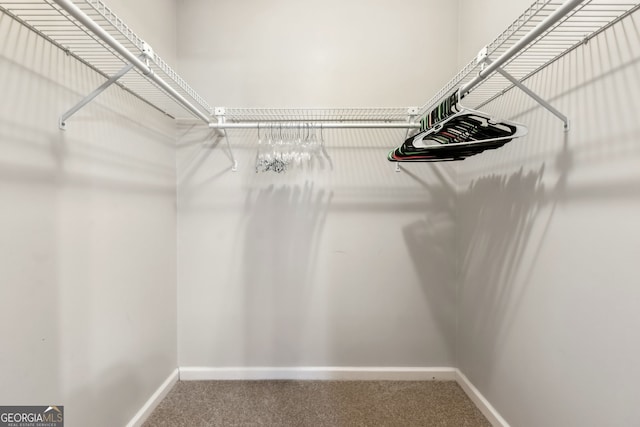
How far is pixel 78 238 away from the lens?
1044 mm

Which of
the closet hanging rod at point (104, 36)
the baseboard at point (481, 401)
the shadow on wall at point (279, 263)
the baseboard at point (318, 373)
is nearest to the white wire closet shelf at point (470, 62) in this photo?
the closet hanging rod at point (104, 36)

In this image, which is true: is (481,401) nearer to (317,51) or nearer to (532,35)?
(532,35)

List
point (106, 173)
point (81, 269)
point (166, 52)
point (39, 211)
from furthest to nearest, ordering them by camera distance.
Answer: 1. point (166, 52)
2. point (106, 173)
3. point (81, 269)
4. point (39, 211)

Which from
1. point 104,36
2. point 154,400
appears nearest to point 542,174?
point 104,36

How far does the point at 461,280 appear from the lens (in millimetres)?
1718

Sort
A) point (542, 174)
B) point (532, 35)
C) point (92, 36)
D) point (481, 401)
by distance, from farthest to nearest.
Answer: point (481, 401)
point (542, 174)
point (92, 36)
point (532, 35)

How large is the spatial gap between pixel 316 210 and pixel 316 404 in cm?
116

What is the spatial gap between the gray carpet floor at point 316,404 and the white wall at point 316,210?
140mm

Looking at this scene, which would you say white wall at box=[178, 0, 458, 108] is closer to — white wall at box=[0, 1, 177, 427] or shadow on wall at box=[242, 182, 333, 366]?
white wall at box=[0, 1, 177, 427]

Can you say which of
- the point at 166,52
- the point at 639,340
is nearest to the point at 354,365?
the point at 639,340

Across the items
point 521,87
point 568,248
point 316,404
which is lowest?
point 316,404

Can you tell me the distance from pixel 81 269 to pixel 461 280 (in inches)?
79.2

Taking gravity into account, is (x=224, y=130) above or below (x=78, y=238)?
above

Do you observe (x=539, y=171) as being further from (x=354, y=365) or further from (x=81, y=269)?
(x=81, y=269)
